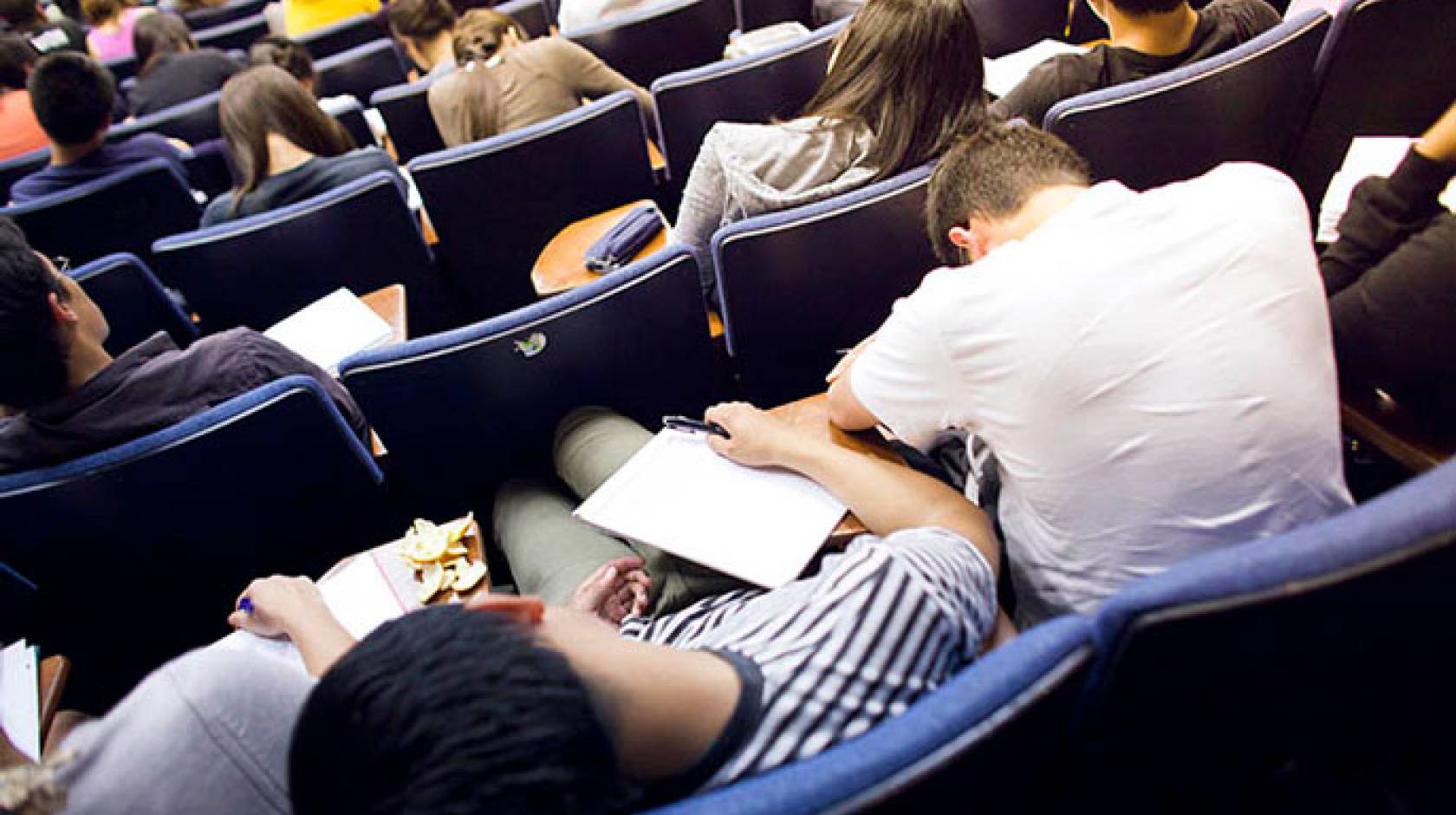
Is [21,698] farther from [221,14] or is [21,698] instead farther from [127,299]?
[221,14]

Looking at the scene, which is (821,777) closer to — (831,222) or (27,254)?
(831,222)

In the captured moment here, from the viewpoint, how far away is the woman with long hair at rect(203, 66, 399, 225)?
237 cm

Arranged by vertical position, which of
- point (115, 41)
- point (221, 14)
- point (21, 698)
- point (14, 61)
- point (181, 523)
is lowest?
point (21, 698)

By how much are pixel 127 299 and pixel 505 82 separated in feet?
4.26

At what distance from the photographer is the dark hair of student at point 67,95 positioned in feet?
8.75

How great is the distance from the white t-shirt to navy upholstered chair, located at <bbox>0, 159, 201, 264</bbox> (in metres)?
2.71

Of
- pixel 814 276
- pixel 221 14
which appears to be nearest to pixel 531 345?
pixel 814 276

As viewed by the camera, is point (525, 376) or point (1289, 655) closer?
point (1289, 655)

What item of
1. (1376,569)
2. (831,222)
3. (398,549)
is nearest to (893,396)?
(831,222)

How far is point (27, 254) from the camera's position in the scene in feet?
4.61

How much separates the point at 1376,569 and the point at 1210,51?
168cm

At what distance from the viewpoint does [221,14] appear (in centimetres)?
564

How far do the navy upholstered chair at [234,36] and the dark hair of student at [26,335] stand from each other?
4314 mm

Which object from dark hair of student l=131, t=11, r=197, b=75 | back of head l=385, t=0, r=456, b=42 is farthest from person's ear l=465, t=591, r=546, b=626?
dark hair of student l=131, t=11, r=197, b=75
